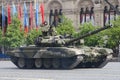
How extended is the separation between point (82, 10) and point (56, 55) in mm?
45855

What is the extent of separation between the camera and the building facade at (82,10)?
79500mm

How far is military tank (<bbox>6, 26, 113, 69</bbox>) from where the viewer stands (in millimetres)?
36656

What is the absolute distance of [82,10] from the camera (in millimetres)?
82312

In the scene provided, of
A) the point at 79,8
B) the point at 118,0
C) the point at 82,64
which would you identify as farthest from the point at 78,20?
the point at 82,64

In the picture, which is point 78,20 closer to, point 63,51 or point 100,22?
point 100,22

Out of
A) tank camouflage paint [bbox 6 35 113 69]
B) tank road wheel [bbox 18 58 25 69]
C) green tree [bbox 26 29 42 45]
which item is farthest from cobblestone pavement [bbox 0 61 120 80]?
green tree [bbox 26 29 42 45]

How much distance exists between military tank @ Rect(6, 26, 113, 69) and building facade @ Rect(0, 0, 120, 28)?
39.1 m

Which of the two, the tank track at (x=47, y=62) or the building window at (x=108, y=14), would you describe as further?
the building window at (x=108, y=14)

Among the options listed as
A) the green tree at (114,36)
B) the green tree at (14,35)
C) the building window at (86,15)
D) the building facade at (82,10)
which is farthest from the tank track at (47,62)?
the building window at (86,15)

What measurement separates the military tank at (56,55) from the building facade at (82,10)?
39.1 metres

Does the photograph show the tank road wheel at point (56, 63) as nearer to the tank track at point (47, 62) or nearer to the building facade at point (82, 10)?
the tank track at point (47, 62)

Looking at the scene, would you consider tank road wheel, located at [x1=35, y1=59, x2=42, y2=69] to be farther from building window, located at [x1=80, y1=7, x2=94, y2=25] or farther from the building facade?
building window, located at [x1=80, y1=7, x2=94, y2=25]

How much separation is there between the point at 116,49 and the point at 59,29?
27.3 ft

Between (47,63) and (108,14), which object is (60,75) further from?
(108,14)
